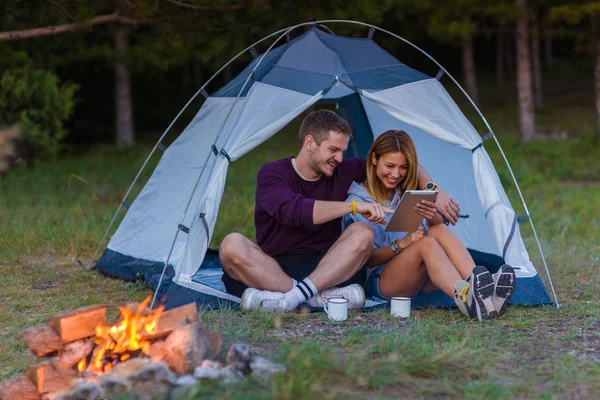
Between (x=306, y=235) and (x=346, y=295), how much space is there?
1.28ft

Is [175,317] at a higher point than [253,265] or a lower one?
lower

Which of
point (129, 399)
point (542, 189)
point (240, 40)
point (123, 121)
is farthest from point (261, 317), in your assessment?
point (123, 121)

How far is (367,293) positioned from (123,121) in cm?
1000

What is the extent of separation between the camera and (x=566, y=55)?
25.7 metres

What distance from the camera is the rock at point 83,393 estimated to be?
2486mm

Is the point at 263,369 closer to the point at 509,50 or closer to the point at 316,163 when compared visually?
the point at 316,163

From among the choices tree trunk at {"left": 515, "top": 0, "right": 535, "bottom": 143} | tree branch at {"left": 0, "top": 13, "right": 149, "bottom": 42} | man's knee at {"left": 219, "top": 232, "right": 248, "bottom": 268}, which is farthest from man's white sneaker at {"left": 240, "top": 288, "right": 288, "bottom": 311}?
tree trunk at {"left": 515, "top": 0, "right": 535, "bottom": 143}

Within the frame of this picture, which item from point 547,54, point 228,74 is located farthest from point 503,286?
point 547,54

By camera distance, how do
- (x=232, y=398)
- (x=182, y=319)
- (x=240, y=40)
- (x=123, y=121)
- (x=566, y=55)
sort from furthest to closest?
(x=566, y=55), (x=123, y=121), (x=240, y=40), (x=182, y=319), (x=232, y=398)

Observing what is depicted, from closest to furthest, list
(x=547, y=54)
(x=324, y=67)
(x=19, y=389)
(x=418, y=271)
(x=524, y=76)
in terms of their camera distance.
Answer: (x=19, y=389), (x=418, y=271), (x=324, y=67), (x=524, y=76), (x=547, y=54)

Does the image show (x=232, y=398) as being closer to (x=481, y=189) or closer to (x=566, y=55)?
(x=481, y=189)

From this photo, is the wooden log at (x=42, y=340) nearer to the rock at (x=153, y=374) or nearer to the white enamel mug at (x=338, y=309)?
the rock at (x=153, y=374)

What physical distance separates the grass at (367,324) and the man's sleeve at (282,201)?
1.58 feet

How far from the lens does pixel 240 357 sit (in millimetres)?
2627
